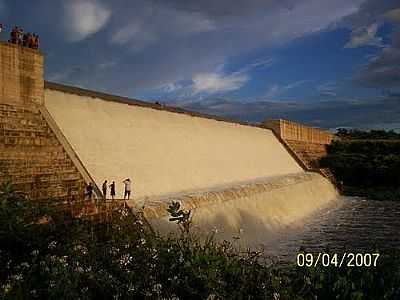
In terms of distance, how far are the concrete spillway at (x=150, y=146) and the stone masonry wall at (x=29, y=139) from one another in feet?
4.46

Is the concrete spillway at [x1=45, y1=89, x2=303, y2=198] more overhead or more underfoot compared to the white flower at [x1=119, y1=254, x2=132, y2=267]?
more overhead

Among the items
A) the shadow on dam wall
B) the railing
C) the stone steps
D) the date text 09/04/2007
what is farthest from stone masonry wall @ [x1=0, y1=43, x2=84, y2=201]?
the date text 09/04/2007

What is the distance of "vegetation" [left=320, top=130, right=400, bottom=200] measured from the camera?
27.3 metres

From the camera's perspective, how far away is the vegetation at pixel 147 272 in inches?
155

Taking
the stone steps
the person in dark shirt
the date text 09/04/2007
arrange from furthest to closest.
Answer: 1. the person in dark shirt
2. the stone steps
3. the date text 09/04/2007

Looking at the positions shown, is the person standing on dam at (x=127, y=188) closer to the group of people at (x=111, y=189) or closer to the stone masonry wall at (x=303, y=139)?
the group of people at (x=111, y=189)

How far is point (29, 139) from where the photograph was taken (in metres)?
9.09

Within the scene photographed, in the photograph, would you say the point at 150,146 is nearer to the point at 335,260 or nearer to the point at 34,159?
the point at 34,159

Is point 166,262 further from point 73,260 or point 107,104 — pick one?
point 107,104

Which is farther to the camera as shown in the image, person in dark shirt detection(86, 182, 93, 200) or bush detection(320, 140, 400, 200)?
bush detection(320, 140, 400, 200)

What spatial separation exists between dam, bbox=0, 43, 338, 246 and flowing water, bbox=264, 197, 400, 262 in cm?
60

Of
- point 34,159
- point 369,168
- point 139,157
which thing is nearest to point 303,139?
point 369,168

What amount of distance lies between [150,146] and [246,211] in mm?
3489

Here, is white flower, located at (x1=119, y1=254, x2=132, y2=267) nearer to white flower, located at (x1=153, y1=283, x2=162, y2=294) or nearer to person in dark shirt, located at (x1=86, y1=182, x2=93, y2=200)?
white flower, located at (x1=153, y1=283, x2=162, y2=294)
